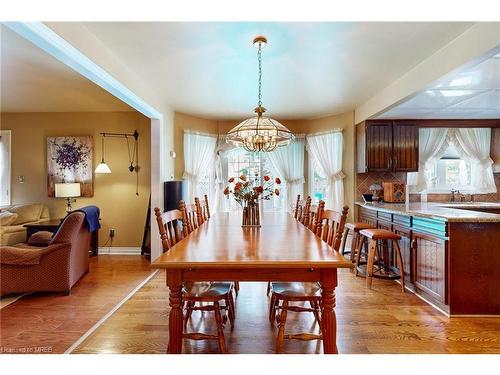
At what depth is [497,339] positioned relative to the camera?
2.14m

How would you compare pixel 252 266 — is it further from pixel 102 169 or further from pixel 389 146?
pixel 102 169

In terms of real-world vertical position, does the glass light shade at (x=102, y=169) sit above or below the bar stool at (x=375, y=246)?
above

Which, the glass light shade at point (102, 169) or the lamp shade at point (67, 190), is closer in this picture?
the lamp shade at point (67, 190)

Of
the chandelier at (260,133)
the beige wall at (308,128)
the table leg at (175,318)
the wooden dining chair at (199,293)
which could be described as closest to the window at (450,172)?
the beige wall at (308,128)

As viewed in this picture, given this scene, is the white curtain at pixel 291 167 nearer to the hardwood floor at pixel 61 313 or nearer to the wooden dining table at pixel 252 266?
A: the hardwood floor at pixel 61 313

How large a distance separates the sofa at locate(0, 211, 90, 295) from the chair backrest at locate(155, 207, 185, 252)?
151 cm

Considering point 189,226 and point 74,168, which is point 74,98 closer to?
point 74,168

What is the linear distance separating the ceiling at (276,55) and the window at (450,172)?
208 cm

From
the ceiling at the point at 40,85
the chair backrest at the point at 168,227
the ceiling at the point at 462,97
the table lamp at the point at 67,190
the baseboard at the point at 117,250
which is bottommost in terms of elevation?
the baseboard at the point at 117,250

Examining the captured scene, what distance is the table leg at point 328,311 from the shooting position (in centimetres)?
161

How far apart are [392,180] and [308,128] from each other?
180 cm

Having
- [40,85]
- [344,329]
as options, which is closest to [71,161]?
[40,85]

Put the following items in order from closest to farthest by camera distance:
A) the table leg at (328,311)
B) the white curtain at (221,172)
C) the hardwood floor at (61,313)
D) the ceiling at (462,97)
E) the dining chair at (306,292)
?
the table leg at (328,311), the dining chair at (306,292), the hardwood floor at (61,313), the ceiling at (462,97), the white curtain at (221,172)
